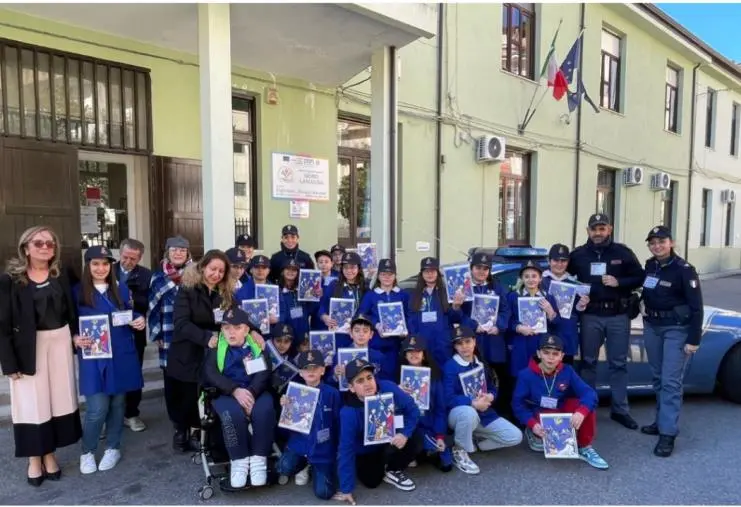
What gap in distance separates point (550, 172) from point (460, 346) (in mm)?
9240

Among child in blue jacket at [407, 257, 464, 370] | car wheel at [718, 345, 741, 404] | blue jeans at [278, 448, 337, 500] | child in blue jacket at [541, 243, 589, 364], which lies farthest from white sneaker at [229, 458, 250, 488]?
car wheel at [718, 345, 741, 404]

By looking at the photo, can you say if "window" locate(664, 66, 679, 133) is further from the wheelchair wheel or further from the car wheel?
the wheelchair wheel

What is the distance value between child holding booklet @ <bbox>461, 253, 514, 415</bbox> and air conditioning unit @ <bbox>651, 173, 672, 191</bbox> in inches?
525

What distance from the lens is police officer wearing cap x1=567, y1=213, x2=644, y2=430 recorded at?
4.59 metres

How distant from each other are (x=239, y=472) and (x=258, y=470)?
121mm

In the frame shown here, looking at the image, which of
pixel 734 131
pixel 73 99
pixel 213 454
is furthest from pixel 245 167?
pixel 734 131

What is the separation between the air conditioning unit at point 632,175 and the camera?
1423 centimetres

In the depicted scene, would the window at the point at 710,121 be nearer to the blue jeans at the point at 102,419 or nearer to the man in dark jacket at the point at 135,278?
the man in dark jacket at the point at 135,278

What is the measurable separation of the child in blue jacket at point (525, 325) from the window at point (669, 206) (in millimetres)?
14593

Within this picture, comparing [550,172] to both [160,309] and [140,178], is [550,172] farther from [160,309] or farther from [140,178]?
[160,309]

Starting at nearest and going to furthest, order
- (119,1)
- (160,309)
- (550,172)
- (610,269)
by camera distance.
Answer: (160,309), (610,269), (119,1), (550,172)

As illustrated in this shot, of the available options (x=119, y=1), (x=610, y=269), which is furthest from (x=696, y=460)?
(x=119, y=1)

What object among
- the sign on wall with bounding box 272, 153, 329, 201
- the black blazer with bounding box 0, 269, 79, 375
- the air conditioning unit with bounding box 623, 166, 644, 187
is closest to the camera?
the black blazer with bounding box 0, 269, 79, 375

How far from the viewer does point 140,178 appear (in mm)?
6605
